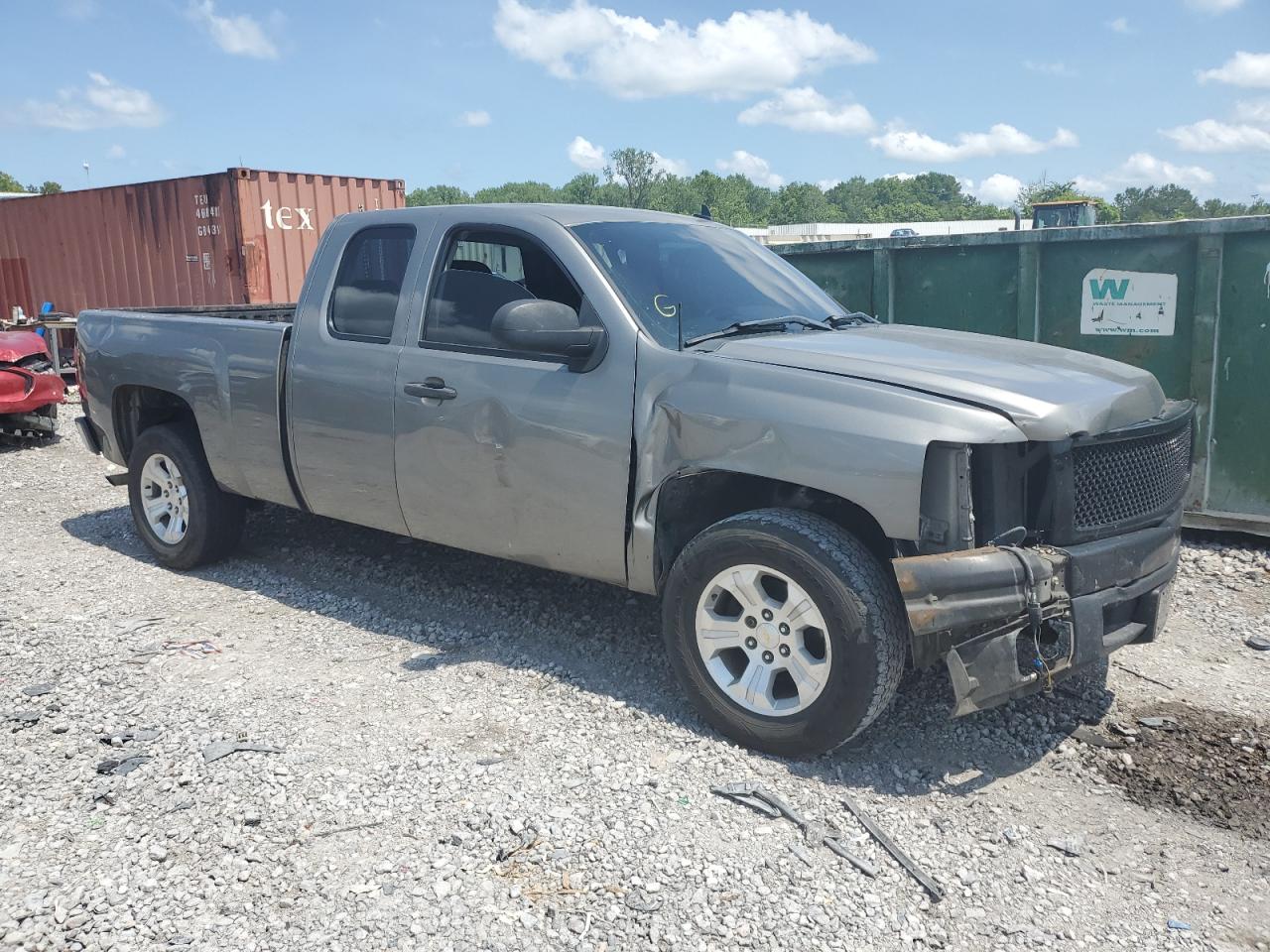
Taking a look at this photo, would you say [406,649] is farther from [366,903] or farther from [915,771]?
[915,771]

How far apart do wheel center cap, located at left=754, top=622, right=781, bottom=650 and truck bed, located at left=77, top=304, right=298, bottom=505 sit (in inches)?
108

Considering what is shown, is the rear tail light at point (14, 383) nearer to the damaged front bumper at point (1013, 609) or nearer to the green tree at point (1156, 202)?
the damaged front bumper at point (1013, 609)

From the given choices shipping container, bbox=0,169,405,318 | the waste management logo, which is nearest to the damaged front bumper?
the waste management logo

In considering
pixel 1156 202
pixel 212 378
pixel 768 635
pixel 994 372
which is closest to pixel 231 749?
pixel 768 635

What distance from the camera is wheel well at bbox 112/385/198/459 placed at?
6.23 metres

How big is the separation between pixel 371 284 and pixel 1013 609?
322cm

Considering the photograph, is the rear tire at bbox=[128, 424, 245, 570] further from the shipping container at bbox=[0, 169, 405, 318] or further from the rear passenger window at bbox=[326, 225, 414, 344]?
the shipping container at bbox=[0, 169, 405, 318]

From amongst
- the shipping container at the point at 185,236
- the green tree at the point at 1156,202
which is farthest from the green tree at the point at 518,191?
the shipping container at the point at 185,236

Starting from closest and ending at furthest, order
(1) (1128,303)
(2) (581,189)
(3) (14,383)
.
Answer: (1) (1128,303) < (3) (14,383) < (2) (581,189)

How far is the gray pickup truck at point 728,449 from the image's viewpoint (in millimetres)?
3418

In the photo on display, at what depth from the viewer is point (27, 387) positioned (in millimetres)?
10133

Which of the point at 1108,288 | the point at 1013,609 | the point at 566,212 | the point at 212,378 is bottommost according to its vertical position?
the point at 1013,609

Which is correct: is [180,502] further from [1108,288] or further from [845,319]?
[1108,288]

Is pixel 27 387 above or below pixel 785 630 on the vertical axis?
above
